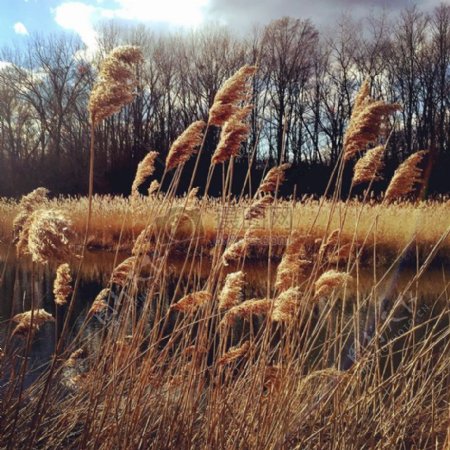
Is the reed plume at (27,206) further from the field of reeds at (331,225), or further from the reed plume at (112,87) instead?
the field of reeds at (331,225)

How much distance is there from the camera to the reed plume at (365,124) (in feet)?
5.60

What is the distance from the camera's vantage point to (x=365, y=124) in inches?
68.0

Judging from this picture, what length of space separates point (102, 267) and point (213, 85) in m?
8.53

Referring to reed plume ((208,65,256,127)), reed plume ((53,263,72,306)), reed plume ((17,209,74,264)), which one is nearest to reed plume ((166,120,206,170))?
reed plume ((208,65,256,127))

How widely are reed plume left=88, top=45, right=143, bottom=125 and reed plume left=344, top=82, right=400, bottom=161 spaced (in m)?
0.71

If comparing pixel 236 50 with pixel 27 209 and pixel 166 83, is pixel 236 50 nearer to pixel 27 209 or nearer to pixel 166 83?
pixel 166 83

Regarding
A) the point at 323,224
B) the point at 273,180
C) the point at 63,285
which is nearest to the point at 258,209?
the point at 273,180

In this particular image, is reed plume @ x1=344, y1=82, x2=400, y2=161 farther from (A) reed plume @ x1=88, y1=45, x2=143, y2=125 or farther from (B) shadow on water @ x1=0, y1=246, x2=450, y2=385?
(B) shadow on water @ x1=0, y1=246, x2=450, y2=385

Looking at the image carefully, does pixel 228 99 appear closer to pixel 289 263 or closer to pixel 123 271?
pixel 289 263

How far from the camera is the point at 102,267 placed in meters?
7.16

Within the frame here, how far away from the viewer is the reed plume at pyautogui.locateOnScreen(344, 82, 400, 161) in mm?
1708

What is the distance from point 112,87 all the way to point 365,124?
2.54 feet

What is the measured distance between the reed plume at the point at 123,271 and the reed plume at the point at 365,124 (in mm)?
912

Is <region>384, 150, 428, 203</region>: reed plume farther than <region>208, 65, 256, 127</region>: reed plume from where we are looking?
Yes
